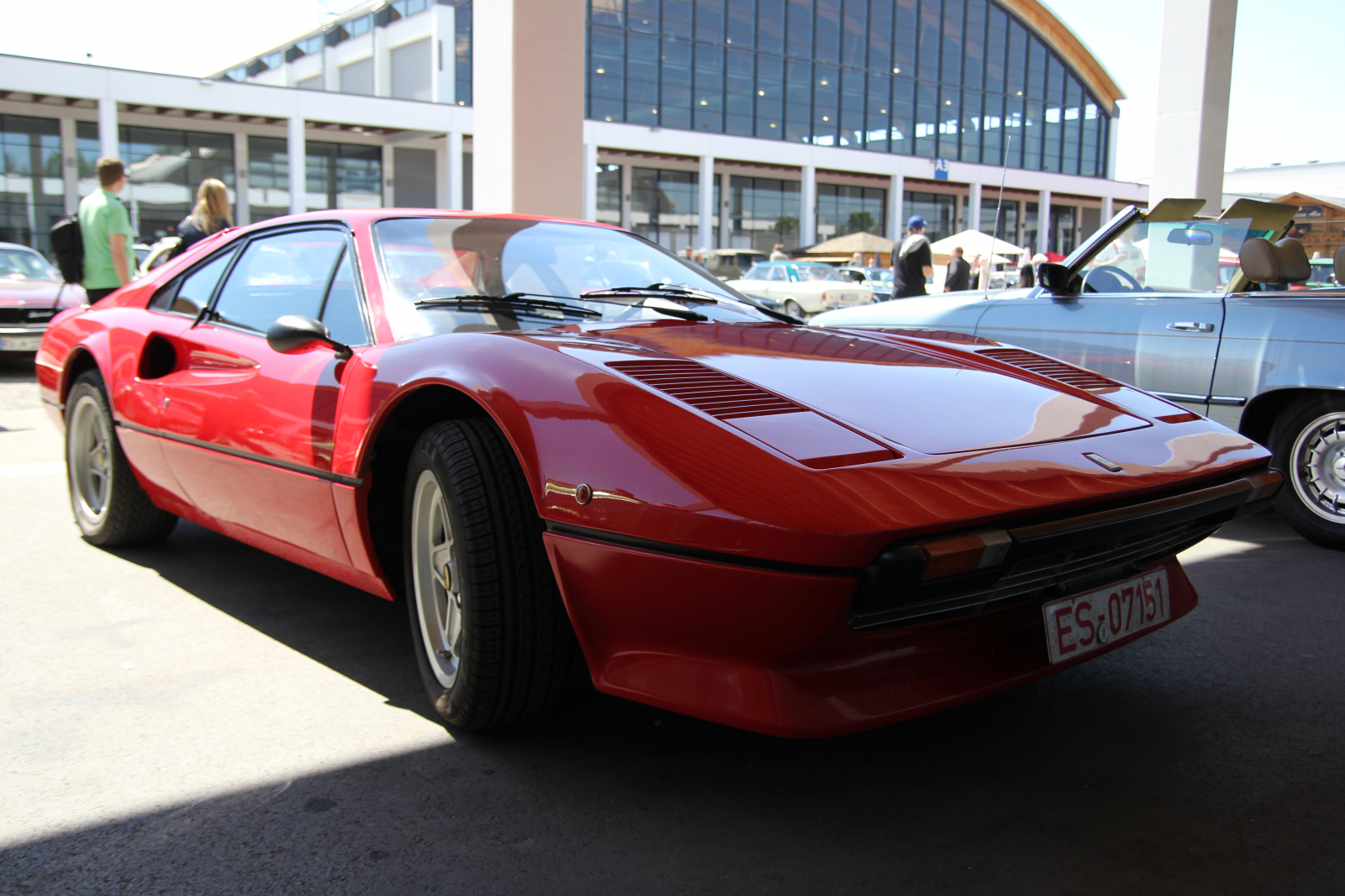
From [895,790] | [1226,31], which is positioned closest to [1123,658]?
[895,790]

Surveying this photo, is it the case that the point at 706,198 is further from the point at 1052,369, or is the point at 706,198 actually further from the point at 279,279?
the point at 1052,369

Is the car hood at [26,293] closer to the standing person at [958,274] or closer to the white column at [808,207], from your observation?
the standing person at [958,274]

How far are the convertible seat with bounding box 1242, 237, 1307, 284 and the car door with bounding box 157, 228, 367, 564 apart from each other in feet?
11.9

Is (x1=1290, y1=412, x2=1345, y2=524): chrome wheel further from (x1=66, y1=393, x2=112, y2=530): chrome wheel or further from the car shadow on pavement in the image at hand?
(x1=66, y1=393, x2=112, y2=530): chrome wheel

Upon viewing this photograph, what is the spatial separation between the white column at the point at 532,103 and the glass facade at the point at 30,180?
2564cm

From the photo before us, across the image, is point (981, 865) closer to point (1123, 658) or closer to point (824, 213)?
point (1123, 658)

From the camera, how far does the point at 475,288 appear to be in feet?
8.84

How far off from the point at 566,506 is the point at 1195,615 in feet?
7.37

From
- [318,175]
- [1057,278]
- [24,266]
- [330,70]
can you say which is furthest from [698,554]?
[330,70]

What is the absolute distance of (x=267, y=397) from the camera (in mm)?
2703

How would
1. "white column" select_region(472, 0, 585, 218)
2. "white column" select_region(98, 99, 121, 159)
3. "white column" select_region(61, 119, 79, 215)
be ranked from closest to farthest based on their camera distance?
"white column" select_region(472, 0, 585, 218)
"white column" select_region(98, 99, 121, 159)
"white column" select_region(61, 119, 79, 215)

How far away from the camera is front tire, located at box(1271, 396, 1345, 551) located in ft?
13.6

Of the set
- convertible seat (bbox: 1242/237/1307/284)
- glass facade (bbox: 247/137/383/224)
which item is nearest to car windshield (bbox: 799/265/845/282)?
glass facade (bbox: 247/137/383/224)

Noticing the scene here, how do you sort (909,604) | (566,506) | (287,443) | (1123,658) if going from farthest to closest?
(1123,658) → (287,443) → (566,506) → (909,604)
